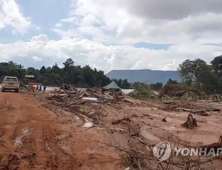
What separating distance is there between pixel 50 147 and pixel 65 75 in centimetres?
5872

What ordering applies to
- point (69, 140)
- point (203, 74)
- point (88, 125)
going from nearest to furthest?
point (69, 140) → point (88, 125) → point (203, 74)

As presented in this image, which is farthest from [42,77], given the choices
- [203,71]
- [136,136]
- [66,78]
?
[136,136]

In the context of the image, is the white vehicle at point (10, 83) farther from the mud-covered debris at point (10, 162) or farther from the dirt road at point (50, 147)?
the mud-covered debris at point (10, 162)

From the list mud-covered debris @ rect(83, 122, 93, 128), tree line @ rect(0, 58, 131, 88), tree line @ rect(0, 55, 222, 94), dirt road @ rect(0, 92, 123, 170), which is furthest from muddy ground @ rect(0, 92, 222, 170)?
tree line @ rect(0, 58, 131, 88)

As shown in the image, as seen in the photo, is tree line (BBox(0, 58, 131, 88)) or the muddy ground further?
tree line (BBox(0, 58, 131, 88))

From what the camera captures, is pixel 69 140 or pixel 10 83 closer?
pixel 69 140

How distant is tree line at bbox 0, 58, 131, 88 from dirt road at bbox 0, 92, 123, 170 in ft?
161

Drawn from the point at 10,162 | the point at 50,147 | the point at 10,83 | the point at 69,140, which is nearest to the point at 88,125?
the point at 69,140

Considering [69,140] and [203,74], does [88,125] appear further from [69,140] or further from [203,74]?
[203,74]

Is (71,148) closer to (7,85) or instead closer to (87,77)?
(7,85)

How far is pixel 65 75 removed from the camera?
67.1m

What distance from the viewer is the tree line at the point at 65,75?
62.7 metres

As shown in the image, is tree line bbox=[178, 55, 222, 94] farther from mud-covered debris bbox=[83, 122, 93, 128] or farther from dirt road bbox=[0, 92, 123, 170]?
dirt road bbox=[0, 92, 123, 170]

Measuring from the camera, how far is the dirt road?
743cm
